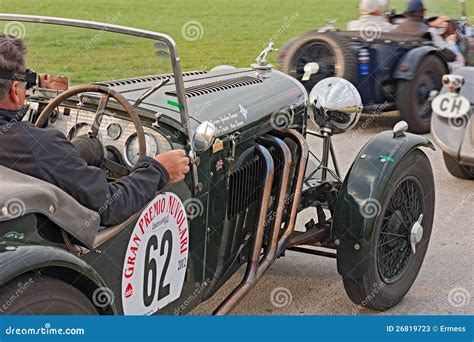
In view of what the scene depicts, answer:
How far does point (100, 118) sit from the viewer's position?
364 centimetres

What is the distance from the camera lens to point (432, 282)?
4.96m

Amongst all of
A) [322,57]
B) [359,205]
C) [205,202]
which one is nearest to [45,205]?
[205,202]

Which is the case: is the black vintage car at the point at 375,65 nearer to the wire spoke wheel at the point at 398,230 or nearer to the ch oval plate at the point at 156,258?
the wire spoke wheel at the point at 398,230

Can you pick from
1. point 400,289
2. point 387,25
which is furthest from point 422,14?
point 400,289

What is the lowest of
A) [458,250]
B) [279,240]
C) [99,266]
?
[458,250]

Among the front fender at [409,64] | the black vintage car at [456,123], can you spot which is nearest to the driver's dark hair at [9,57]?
the black vintage car at [456,123]

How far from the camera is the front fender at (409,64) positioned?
8852mm

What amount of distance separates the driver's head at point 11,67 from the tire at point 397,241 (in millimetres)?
2058

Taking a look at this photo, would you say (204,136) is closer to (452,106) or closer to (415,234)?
(415,234)

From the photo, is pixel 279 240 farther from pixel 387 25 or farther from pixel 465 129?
pixel 387 25

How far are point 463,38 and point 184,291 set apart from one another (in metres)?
7.22

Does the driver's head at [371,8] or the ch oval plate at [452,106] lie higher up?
the driver's head at [371,8]

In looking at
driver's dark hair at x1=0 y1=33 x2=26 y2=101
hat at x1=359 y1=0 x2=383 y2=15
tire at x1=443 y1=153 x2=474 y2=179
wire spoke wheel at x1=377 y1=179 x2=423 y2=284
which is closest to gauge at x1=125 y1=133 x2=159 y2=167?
driver's dark hair at x1=0 y1=33 x2=26 y2=101

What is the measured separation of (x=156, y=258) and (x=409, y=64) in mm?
6115
